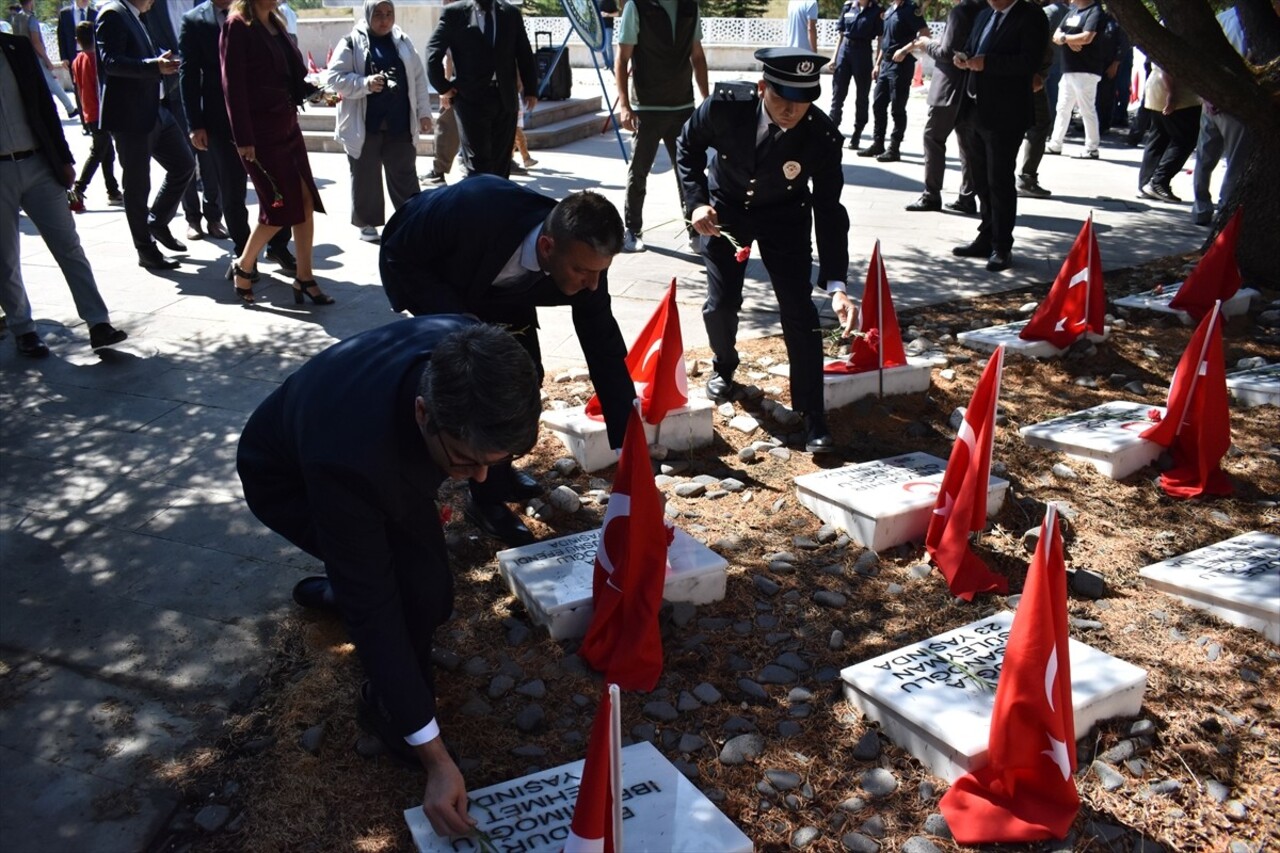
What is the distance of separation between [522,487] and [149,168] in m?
4.60

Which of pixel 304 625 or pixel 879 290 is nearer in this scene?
pixel 304 625

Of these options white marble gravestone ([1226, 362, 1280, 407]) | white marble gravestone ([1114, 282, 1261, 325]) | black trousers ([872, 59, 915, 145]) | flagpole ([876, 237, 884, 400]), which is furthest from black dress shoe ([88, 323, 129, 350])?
black trousers ([872, 59, 915, 145])

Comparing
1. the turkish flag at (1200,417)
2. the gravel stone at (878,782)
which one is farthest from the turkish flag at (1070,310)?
the gravel stone at (878,782)

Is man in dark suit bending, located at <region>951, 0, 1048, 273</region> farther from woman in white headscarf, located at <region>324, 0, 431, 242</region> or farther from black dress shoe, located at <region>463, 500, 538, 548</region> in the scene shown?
black dress shoe, located at <region>463, 500, 538, 548</region>

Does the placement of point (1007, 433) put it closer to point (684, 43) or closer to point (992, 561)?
point (992, 561)

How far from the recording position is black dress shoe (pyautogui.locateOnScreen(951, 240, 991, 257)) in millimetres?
8500

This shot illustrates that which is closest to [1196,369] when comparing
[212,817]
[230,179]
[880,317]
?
[880,317]

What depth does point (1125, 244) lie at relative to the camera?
899 centimetres

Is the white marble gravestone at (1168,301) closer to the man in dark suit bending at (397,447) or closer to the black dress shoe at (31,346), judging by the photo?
the man in dark suit bending at (397,447)

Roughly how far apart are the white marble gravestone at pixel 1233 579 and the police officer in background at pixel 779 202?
164cm

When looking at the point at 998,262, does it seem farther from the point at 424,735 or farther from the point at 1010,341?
the point at 424,735

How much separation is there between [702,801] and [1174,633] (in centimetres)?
193

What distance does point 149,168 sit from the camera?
24.8 ft

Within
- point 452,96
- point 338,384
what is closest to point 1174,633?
point 338,384
